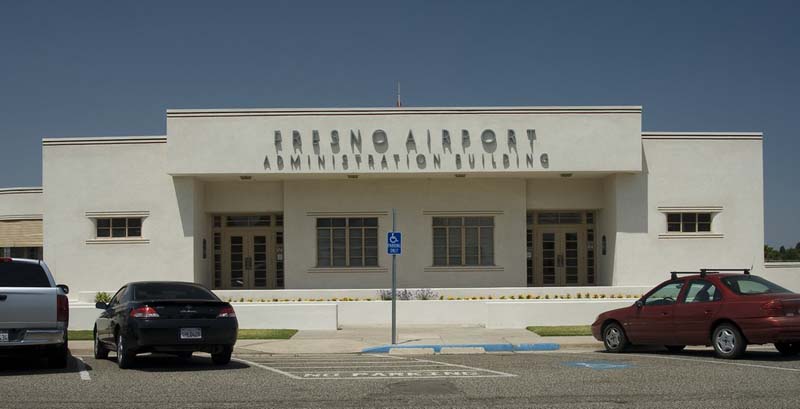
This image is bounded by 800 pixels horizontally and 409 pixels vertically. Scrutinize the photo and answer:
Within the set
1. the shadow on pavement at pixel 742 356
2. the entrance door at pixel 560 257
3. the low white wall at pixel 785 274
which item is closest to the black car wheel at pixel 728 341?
the shadow on pavement at pixel 742 356

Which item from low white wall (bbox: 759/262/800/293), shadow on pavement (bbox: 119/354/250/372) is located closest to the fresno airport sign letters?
low white wall (bbox: 759/262/800/293)

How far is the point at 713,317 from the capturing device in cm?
1501

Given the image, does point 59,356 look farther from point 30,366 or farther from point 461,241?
point 461,241

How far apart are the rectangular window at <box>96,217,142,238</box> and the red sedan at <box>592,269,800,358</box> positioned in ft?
58.7

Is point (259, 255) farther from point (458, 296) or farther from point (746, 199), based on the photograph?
point (746, 199)

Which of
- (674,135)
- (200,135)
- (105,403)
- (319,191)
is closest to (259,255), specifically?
(319,191)

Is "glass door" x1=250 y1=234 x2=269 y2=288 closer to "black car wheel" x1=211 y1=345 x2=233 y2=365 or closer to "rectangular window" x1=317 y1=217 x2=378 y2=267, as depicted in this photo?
"rectangular window" x1=317 y1=217 x2=378 y2=267

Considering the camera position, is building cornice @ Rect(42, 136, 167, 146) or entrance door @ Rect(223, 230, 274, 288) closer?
building cornice @ Rect(42, 136, 167, 146)

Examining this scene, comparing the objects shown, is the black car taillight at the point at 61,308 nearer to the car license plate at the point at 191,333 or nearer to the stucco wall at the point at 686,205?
the car license plate at the point at 191,333

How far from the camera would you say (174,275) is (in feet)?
96.7

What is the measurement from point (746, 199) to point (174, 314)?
71.6 ft

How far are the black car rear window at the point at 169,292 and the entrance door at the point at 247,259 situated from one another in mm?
16941

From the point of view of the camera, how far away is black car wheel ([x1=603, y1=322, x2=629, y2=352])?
16.9 metres

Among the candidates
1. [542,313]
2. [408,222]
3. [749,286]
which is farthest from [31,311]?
[408,222]
